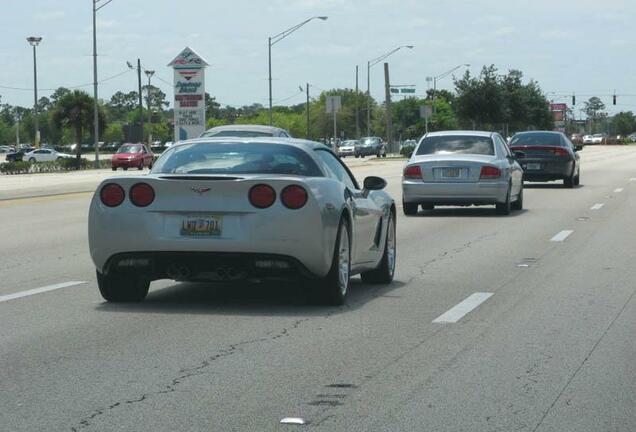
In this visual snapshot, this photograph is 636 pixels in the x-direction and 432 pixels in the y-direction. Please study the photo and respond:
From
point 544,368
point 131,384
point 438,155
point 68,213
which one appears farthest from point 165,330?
point 68,213

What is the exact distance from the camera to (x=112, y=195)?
10.5 meters

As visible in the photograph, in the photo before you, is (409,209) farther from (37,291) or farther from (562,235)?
(37,291)

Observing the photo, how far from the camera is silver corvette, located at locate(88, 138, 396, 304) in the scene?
10227 mm

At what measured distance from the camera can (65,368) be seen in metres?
7.94

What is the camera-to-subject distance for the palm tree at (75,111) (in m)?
81.3

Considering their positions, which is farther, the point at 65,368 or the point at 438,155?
the point at 438,155

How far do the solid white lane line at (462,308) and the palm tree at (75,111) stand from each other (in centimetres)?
7137

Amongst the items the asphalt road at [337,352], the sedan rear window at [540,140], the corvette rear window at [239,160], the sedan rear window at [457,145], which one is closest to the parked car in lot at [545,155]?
the sedan rear window at [540,140]

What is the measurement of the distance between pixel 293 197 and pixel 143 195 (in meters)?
1.18

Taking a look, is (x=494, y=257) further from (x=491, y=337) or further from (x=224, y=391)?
(x=224, y=391)

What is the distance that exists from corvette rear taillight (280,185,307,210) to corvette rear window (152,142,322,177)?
60 cm

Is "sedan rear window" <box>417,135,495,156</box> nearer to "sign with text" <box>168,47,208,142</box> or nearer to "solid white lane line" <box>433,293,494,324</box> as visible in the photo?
"solid white lane line" <box>433,293,494,324</box>

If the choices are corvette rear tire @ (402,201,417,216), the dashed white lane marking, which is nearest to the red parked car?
corvette rear tire @ (402,201,417,216)

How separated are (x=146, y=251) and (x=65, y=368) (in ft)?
8.22
